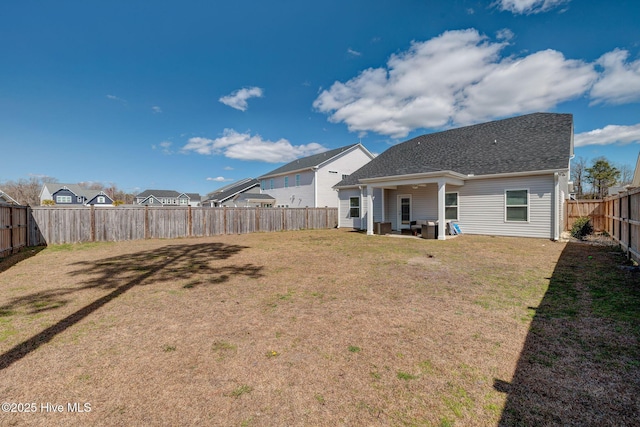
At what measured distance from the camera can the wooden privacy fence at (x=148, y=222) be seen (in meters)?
11.8

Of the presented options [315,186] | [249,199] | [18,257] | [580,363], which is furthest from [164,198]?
[580,363]

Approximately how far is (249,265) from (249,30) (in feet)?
38.3

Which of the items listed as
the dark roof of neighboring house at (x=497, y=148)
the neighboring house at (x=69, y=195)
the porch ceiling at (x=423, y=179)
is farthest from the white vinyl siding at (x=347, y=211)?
the neighboring house at (x=69, y=195)

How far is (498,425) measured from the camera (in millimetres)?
1909

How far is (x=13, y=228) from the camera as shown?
9555 millimetres

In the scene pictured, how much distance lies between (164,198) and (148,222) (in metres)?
52.7

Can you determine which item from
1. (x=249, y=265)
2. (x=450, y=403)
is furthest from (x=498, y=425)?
(x=249, y=265)

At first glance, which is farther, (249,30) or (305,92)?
(305,92)

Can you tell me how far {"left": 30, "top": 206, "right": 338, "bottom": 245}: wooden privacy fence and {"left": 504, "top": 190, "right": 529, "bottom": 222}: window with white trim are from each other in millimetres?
12343

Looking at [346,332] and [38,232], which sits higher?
[38,232]

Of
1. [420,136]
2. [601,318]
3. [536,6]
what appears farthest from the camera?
[420,136]

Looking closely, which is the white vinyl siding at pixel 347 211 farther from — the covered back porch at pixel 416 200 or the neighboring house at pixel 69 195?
the neighboring house at pixel 69 195

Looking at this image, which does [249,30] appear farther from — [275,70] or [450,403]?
[450,403]

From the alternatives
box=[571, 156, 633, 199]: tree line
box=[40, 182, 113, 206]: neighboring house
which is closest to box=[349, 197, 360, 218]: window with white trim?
box=[571, 156, 633, 199]: tree line
